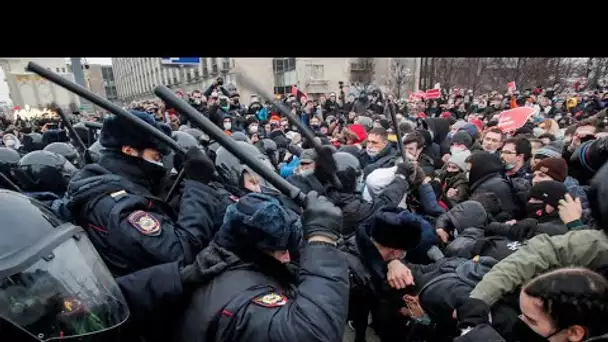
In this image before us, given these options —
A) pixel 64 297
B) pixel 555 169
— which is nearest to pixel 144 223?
pixel 64 297

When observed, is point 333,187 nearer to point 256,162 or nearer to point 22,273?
point 256,162

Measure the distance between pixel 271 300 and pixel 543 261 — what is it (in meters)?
1.37

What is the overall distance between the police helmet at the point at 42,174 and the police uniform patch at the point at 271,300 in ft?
9.44

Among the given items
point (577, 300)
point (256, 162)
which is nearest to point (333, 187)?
point (256, 162)

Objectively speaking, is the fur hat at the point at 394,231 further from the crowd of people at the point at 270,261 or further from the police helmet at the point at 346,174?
the police helmet at the point at 346,174

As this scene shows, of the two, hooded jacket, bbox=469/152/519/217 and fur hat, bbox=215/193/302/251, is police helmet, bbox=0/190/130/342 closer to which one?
fur hat, bbox=215/193/302/251

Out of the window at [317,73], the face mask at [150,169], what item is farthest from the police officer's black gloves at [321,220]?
the window at [317,73]

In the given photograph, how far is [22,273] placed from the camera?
115cm

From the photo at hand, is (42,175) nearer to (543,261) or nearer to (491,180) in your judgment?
(543,261)

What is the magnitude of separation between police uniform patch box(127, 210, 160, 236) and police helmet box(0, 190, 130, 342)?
0.40 meters

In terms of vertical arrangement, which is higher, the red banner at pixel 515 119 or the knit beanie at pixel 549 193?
the knit beanie at pixel 549 193

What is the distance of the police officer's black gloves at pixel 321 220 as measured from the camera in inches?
70.6

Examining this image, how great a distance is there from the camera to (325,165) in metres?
2.53
